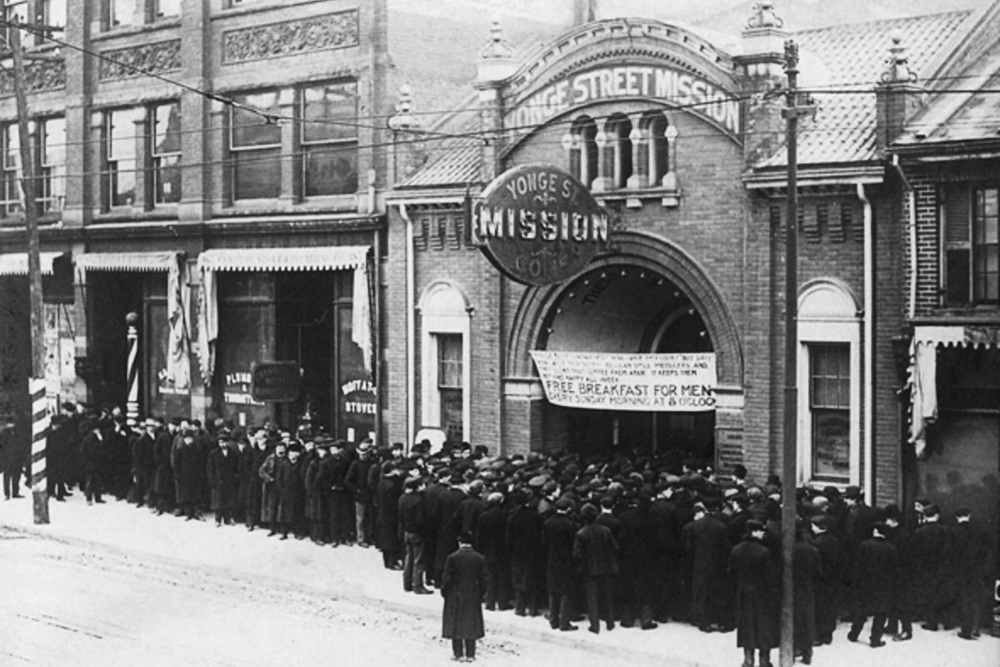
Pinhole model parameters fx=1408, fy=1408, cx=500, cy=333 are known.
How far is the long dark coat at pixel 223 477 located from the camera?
79.3ft

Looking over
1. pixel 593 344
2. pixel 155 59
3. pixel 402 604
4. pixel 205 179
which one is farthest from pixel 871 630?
pixel 155 59

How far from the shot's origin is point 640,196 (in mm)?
21844

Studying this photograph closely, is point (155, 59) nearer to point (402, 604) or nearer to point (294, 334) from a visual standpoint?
point (294, 334)

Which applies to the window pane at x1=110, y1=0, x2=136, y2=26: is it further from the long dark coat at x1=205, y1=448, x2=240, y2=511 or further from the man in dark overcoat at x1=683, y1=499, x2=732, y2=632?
the man in dark overcoat at x1=683, y1=499, x2=732, y2=632

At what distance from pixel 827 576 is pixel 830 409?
15.8 feet

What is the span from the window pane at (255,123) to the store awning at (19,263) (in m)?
6.48

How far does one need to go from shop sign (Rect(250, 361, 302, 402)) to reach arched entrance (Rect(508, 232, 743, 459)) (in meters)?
5.71

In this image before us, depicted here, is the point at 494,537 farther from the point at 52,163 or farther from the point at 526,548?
the point at 52,163

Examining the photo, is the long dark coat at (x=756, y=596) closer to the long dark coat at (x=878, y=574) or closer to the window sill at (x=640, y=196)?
the long dark coat at (x=878, y=574)

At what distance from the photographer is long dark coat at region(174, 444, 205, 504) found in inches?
971

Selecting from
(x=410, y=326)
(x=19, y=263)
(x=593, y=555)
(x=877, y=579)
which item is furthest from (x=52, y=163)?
(x=877, y=579)

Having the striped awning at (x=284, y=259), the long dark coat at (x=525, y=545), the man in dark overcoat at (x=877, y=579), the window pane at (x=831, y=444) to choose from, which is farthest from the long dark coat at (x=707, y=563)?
the striped awning at (x=284, y=259)

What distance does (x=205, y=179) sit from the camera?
30.1 metres

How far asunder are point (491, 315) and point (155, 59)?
39.4 ft
